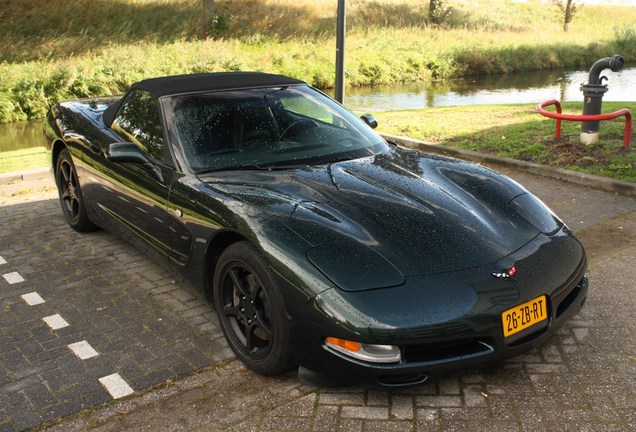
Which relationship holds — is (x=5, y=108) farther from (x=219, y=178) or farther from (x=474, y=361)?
(x=474, y=361)

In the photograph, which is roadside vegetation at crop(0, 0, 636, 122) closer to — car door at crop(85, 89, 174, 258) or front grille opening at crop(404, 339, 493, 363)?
car door at crop(85, 89, 174, 258)

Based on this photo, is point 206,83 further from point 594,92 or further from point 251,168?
point 594,92

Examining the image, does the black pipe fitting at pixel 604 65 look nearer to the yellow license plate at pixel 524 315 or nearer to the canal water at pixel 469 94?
the yellow license plate at pixel 524 315

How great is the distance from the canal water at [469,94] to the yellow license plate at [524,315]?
40.9 feet

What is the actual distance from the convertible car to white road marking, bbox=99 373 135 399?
24.1 inches

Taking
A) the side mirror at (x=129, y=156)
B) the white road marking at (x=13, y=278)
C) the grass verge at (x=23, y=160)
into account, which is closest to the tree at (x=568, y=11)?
the grass verge at (x=23, y=160)

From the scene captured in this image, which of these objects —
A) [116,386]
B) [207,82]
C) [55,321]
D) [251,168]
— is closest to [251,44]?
[207,82]

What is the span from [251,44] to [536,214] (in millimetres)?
22045

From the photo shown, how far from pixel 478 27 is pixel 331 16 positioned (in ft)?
24.5

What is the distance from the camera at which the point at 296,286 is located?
125 inches

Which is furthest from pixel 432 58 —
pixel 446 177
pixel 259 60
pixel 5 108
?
pixel 446 177

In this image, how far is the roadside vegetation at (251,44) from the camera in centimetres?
1836

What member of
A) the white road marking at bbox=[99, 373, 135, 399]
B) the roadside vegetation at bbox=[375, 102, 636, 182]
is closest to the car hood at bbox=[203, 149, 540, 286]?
the white road marking at bbox=[99, 373, 135, 399]

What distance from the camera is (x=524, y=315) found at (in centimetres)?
322
